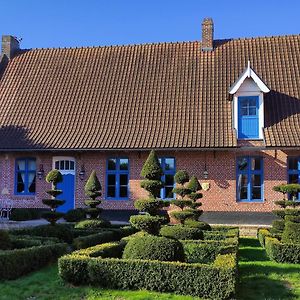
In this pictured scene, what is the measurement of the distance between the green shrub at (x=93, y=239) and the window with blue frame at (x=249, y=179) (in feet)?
26.9

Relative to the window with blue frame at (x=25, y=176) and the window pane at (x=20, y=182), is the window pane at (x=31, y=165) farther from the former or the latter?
the window pane at (x=20, y=182)

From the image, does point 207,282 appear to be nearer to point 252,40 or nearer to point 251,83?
point 251,83

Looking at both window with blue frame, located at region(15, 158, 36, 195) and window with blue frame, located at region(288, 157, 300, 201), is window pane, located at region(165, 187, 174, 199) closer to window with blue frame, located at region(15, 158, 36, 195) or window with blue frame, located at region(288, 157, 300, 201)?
window with blue frame, located at region(288, 157, 300, 201)

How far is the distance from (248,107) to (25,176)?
11.6m

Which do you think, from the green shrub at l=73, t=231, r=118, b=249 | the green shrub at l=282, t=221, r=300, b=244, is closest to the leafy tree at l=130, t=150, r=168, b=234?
the green shrub at l=73, t=231, r=118, b=249

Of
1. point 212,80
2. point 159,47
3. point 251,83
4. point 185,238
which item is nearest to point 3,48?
point 159,47

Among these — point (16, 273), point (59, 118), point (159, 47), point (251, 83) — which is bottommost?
point (16, 273)

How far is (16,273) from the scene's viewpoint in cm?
1040

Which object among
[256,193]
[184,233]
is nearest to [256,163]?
[256,193]

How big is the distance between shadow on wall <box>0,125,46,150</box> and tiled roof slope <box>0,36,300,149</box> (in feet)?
0.16

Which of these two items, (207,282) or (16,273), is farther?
(16,273)

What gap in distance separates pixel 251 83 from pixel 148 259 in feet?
45.8

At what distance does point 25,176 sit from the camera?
24188mm

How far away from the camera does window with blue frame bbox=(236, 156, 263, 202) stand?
22125 millimetres
